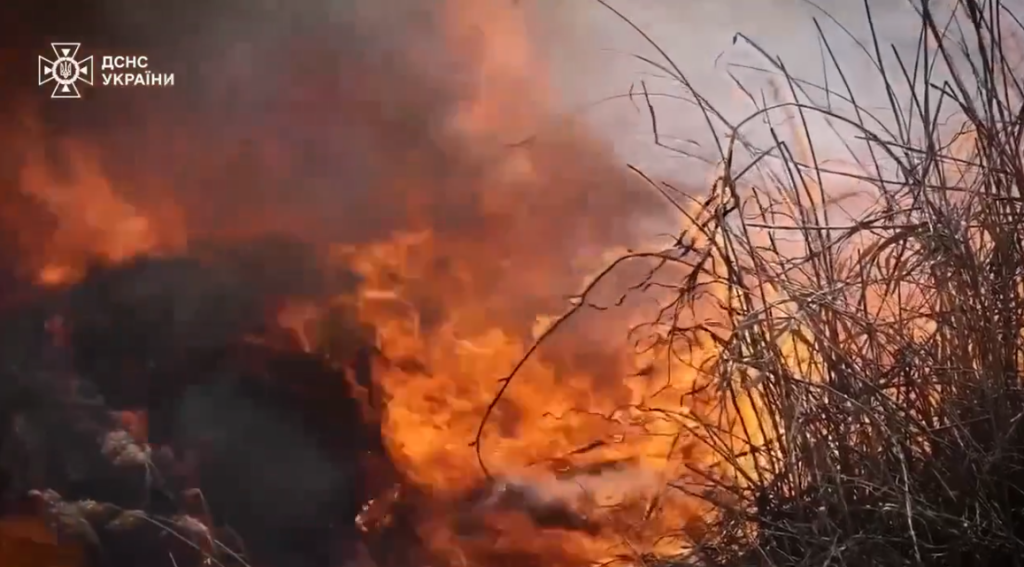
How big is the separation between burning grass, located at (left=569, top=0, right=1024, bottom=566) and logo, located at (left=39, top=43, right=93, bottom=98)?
856 millimetres

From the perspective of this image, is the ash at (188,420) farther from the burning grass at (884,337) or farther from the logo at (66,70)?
the burning grass at (884,337)

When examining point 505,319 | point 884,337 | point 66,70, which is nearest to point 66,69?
→ point 66,70

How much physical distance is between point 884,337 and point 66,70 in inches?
43.1

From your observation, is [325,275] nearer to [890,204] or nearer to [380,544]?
[380,544]

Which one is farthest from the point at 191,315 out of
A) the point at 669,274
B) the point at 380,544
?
the point at 669,274

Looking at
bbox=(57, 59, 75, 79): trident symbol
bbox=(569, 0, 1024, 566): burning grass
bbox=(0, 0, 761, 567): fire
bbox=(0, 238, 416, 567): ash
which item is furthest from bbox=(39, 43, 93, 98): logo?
bbox=(569, 0, 1024, 566): burning grass

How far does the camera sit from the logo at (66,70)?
47.3 inches

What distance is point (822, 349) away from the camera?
0.84 metres

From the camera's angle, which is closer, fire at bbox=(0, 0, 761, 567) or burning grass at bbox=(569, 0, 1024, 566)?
burning grass at bbox=(569, 0, 1024, 566)

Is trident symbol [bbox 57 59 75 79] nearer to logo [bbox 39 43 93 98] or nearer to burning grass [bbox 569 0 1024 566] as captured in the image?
logo [bbox 39 43 93 98]

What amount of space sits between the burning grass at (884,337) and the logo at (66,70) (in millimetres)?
856

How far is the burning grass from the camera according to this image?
0.78 m

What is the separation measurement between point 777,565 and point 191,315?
78 cm

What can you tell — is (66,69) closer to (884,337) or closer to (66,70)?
(66,70)
